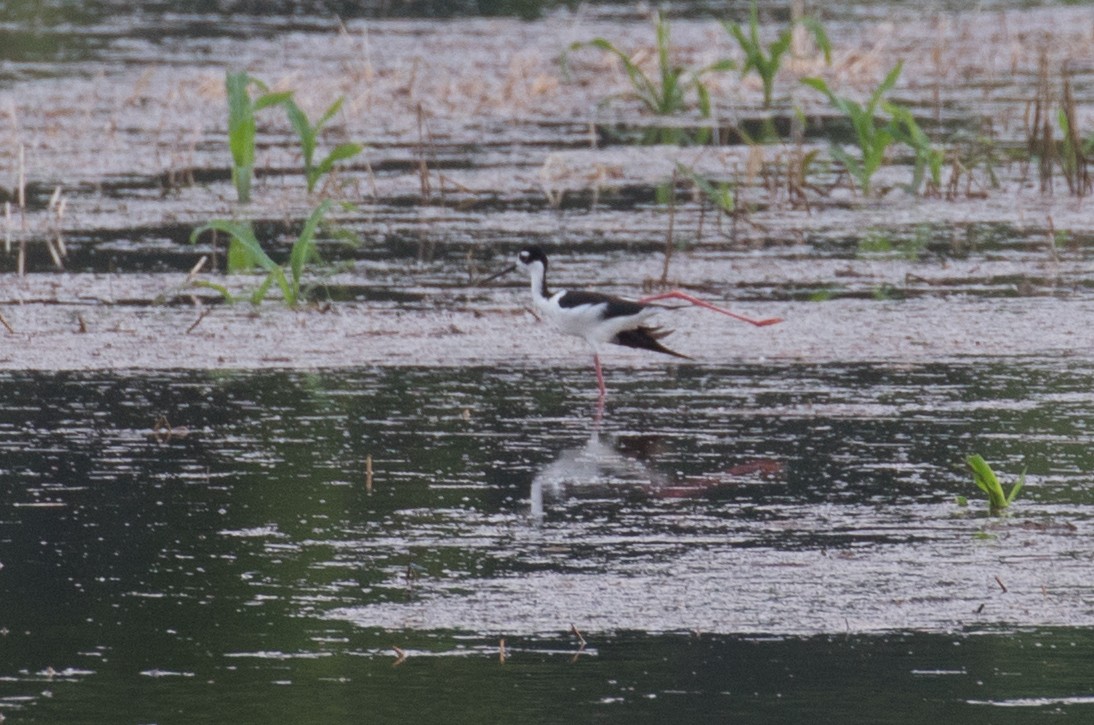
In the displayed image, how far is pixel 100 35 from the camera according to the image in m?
24.4

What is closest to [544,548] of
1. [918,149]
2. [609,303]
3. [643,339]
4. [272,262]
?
[609,303]

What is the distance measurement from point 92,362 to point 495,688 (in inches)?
180

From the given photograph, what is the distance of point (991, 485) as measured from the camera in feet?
22.7

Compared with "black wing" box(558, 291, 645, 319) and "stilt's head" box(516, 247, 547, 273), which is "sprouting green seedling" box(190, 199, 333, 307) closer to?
"stilt's head" box(516, 247, 547, 273)

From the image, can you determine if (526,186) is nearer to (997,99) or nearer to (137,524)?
(997,99)

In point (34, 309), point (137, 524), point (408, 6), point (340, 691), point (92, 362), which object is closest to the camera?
point (340, 691)

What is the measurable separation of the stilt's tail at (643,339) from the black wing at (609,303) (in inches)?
5.9

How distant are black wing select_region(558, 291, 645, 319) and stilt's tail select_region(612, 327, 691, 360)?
0.15 meters

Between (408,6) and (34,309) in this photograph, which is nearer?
(34,309)

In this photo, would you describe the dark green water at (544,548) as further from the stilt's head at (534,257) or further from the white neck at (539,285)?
the stilt's head at (534,257)

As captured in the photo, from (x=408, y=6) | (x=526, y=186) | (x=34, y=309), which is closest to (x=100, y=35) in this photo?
(x=408, y=6)

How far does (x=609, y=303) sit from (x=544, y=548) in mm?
2431

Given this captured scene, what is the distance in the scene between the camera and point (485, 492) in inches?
290

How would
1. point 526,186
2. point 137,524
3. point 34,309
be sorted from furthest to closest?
point 526,186 < point 34,309 < point 137,524
